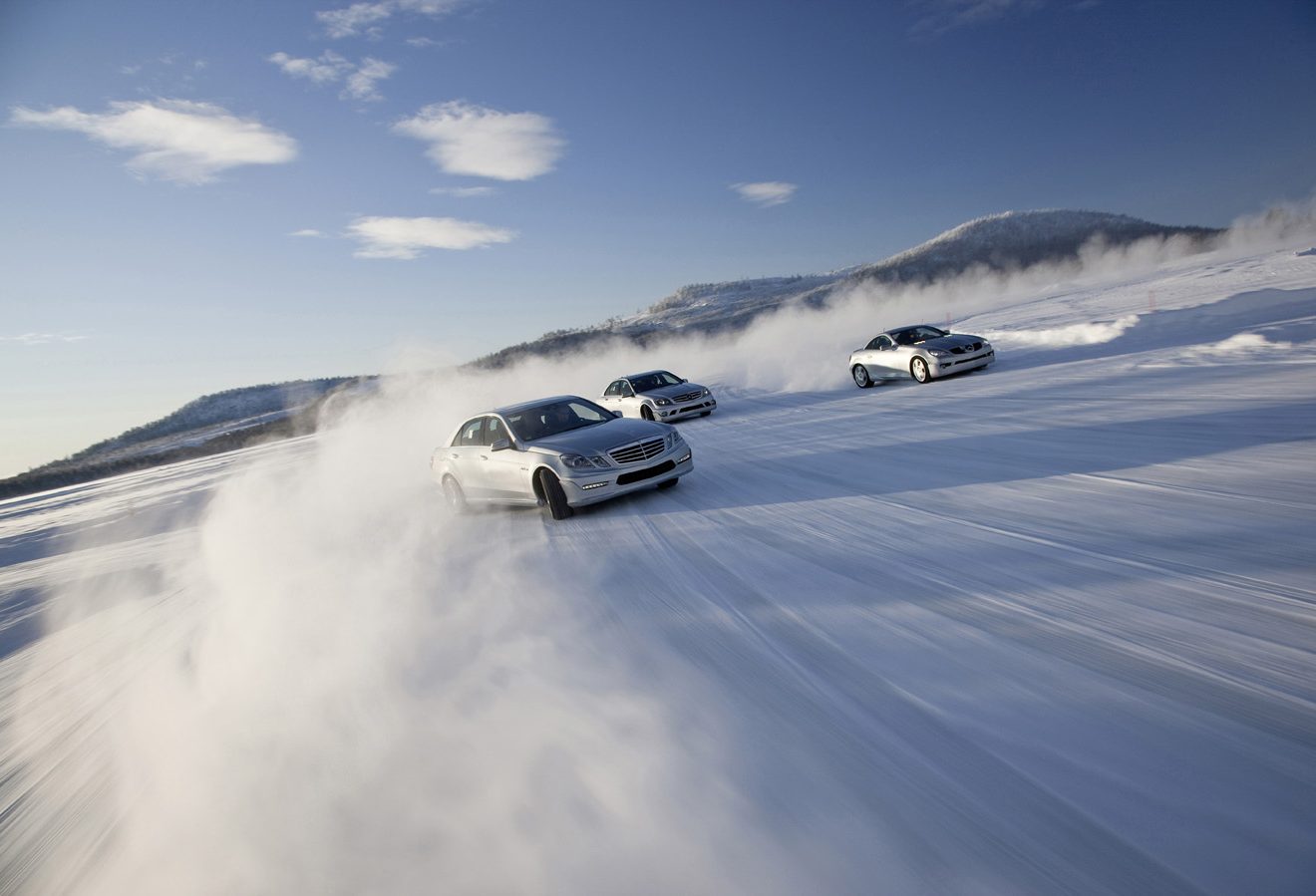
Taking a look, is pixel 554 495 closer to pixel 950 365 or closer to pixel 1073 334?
pixel 950 365

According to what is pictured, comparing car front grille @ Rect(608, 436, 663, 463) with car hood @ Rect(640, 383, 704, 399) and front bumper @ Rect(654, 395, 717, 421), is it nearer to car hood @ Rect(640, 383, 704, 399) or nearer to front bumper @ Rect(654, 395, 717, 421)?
front bumper @ Rect(654, 395, 717, 421)

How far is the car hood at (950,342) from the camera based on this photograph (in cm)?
1673

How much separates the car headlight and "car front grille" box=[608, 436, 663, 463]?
0.16 metres

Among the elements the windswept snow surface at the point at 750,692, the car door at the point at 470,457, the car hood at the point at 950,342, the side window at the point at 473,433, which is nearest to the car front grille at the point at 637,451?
the windswept snow surface at the point at 750,692

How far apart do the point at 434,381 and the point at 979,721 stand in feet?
156

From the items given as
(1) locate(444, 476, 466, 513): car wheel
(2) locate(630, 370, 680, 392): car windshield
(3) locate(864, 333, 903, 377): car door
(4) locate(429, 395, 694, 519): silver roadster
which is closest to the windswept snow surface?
(4) locate(429, 395, 694, 519): silver roadster

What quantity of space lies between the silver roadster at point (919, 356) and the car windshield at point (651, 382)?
196 inches

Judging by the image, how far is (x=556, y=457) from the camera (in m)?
8.69

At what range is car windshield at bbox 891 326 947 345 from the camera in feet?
57.6

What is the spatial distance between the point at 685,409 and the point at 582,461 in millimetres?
9585

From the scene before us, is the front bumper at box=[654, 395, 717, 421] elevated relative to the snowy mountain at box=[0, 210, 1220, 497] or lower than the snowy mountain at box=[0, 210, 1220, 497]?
lower

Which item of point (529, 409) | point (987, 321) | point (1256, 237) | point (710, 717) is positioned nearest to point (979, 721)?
point (710, 717)

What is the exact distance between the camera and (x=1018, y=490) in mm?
6652

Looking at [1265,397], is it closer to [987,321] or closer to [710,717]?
[710,717]
